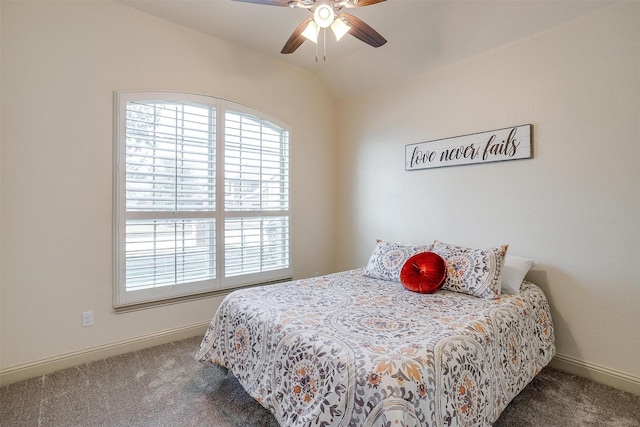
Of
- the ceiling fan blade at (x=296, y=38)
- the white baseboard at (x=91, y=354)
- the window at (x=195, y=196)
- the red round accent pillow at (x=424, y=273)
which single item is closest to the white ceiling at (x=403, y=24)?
the ceiling fan blade at (x=296, y=38)

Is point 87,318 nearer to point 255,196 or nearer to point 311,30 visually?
point 255,196

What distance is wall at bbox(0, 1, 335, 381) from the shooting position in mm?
2195

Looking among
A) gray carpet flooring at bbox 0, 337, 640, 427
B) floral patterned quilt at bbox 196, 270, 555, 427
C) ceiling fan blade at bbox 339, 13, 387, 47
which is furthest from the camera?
ceiling fan blade at bbox 339, 13, 387, 47

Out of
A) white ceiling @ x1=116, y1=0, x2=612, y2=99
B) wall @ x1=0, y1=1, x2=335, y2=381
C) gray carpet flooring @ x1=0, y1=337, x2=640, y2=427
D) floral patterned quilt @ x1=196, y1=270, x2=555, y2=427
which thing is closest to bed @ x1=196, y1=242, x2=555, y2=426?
floral patterned quilt @ x1=196, y1=270, x2=555, y2=427

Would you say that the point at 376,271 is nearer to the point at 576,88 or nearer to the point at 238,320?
the point at 238,320

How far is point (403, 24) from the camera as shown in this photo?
2.84m

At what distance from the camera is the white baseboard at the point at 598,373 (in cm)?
211

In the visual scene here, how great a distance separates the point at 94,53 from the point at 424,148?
119 inches

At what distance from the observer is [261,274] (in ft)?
11.3

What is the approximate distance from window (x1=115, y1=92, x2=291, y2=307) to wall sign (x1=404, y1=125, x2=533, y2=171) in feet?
4.82

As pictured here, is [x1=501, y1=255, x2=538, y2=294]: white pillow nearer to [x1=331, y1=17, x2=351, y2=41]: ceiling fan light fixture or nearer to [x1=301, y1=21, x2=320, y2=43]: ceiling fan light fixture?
[x1=331, y1=17, x2=351, y2=41]: ceiling fan light fixture

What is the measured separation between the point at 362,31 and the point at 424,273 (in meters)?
1.78

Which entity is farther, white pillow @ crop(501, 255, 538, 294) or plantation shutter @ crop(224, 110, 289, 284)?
plantation shutter @ crop(224, 110, 289, 284)

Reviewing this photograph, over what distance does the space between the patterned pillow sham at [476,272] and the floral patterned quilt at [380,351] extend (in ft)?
0.34
